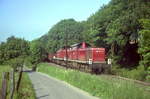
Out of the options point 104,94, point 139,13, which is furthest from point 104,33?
point 104,94

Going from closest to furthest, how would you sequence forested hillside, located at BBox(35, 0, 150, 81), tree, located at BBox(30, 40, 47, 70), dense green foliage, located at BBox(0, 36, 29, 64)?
forested hillside, located at BBox(35, 0, 150, 81) < dense green foliage, located at BBox(0, 36, 29, 64) < tree, located at BBox(30, 40, 47, 70)

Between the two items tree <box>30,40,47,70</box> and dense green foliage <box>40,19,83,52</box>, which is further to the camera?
dense green foliage <box>40,19,83,52</box>

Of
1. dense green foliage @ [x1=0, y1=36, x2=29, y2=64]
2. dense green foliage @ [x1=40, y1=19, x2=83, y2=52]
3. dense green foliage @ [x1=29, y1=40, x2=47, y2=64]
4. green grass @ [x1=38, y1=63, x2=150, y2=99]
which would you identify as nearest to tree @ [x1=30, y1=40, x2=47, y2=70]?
dense green foliage @ [x1=29, y1=40, x2=47, y2=64]

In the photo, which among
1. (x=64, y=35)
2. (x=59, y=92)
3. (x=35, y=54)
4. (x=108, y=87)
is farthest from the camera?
(x=64, y=35)

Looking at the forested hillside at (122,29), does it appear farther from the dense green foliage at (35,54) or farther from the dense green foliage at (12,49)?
the dense green foliage at (35,54)

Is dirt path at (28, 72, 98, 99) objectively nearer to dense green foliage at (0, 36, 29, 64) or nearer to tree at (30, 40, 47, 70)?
dense green foliage at (0, 36, 29, 64)

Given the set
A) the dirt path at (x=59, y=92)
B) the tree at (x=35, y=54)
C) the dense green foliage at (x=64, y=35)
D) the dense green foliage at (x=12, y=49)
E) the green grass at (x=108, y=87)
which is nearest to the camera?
the green grass at (x=108, y=87)

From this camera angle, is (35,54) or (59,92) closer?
(59,92)

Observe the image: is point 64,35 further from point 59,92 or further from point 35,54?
point 59,92

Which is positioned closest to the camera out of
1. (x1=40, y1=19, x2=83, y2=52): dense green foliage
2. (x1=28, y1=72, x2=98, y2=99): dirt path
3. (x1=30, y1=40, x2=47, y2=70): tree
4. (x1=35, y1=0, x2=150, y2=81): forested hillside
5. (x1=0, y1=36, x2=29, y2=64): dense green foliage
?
(x1=28, y1=72, x2=98, y2=99): dirt path

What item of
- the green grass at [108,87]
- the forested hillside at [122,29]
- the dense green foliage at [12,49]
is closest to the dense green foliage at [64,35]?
the dense green foliage at [12,49]

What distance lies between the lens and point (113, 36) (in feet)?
141

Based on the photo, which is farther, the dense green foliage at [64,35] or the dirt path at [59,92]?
the dense green foliage at [64,35]

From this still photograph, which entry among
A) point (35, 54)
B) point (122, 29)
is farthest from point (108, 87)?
point (35, 54)
